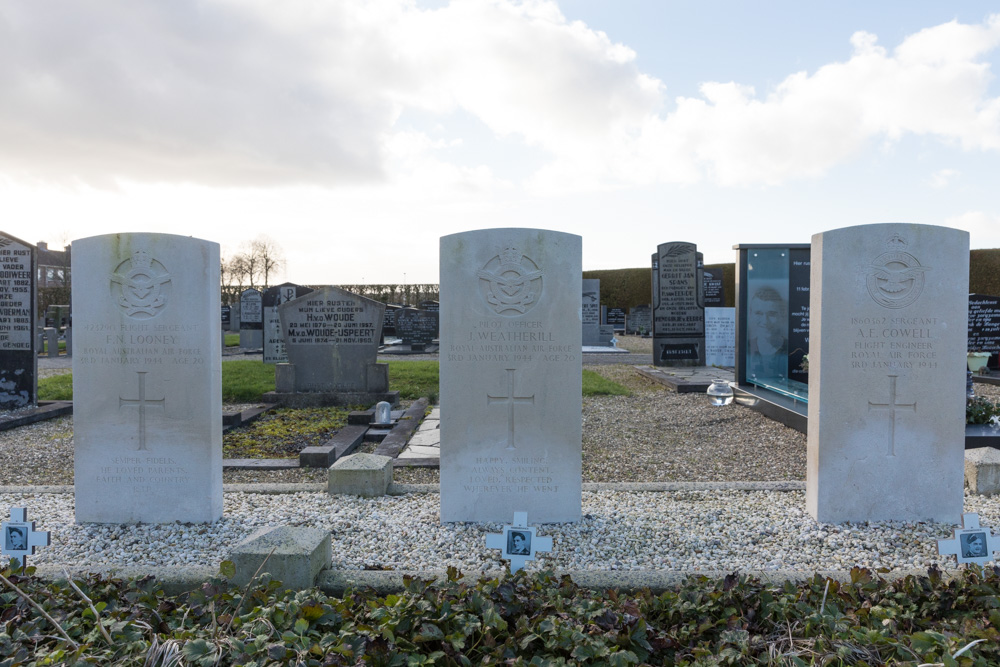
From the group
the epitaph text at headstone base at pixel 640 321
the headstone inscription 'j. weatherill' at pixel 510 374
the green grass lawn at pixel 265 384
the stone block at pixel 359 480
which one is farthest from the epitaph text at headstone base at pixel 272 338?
the epitaph text at headstone base at pixel 640 321

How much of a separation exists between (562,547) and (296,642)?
1.83 m

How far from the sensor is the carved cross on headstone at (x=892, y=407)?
4191 mm

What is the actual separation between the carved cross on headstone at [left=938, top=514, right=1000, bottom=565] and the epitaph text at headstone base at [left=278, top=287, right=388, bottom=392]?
7.83 m

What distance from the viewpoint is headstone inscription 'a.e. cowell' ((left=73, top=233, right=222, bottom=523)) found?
414cm

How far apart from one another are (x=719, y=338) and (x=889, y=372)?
10663 mm

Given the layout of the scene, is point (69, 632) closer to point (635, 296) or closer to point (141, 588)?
point (141, 588)

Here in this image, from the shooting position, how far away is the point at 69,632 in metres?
2.40

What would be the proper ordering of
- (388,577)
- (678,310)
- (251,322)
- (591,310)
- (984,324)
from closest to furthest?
1. (388,577)
2. (984,324)
3. (678,310)
4. (251,322)
5. (591,310)

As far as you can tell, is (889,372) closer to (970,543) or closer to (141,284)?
(970,543)

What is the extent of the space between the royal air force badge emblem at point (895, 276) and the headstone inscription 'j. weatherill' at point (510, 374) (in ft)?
6.13

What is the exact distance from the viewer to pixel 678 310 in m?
14.2

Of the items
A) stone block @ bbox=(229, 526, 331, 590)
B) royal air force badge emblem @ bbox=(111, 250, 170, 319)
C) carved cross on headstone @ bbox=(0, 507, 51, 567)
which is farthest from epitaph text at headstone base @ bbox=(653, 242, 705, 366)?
carved cross on headstone @ bbox=(0, 507, 51, 567)

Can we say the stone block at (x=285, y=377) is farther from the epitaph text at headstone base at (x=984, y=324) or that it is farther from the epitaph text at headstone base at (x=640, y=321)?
the epitaph text at headstone base at (x=640, y=321)

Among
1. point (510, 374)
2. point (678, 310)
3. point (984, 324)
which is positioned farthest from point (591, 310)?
point (510, 374)
